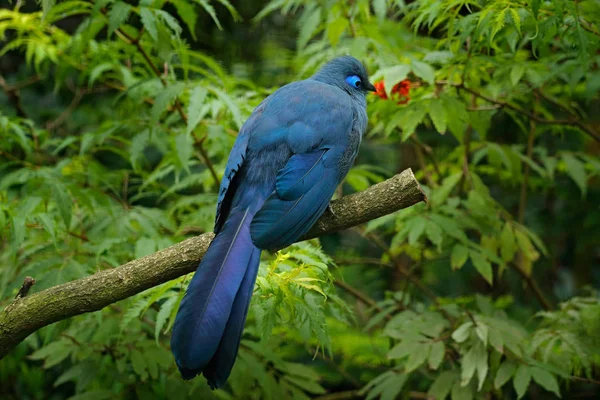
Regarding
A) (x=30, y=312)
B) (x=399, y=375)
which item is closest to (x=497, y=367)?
(x=399, y=375)

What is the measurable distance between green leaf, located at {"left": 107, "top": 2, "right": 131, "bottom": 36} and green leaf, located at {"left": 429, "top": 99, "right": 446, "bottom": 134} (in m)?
1.28

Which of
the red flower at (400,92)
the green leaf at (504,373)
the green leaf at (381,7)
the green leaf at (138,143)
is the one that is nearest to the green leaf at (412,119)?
the red flower at (400,92)

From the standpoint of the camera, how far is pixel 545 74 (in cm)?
275

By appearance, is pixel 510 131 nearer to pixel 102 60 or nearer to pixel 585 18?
pixel 585 18

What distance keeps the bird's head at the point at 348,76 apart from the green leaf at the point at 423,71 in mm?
278

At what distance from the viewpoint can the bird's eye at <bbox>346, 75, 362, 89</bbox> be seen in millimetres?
2924

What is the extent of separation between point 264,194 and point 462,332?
1.03 m

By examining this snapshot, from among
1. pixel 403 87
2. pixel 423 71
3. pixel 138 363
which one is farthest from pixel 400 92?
pixel 138 363

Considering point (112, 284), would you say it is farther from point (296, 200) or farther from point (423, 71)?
point (423, 71)

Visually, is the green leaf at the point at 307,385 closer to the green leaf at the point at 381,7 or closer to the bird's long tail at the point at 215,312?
the bird's long tail at the point at 215,312

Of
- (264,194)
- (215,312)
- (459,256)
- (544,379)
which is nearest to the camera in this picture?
(215,312)

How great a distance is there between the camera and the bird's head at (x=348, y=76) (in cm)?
292

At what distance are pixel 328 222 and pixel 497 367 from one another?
1027mm

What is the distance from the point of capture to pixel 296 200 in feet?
7.43
